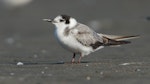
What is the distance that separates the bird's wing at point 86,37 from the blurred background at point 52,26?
0.54 meters

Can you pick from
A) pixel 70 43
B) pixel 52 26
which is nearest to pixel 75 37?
pixel 70 43

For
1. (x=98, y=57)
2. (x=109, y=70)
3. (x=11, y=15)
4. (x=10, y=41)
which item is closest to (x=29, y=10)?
(x=11, y=15)

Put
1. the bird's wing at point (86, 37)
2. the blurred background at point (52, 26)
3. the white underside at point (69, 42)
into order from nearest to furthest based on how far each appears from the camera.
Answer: the white underside at point (69, 42) < the bird's wing at point (86, 37) < the blurred background at point (52, 26)

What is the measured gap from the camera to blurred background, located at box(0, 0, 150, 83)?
11.6 m

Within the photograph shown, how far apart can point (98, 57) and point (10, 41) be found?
191 inches

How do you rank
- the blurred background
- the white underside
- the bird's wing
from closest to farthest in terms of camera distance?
the white underside < the bird's wing < the blurred background

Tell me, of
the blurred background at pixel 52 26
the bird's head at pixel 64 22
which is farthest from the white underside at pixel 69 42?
the blurred background at pixel 52 26

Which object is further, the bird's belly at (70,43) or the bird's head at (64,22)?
the bird's head at (64,22)

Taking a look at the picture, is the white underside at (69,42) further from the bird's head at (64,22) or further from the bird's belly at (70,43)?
the bird's head at (64,22)

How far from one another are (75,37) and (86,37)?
0.90ft

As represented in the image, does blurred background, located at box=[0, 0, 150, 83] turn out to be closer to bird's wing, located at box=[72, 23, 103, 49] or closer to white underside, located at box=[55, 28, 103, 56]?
bird's wing, located at box=[72, 23, 103, 49]

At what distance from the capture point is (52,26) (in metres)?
18.4

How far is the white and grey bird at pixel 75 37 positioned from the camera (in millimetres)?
9508

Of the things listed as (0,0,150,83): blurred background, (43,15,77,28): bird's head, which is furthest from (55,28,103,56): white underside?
(0,0,150,83): blurred background
